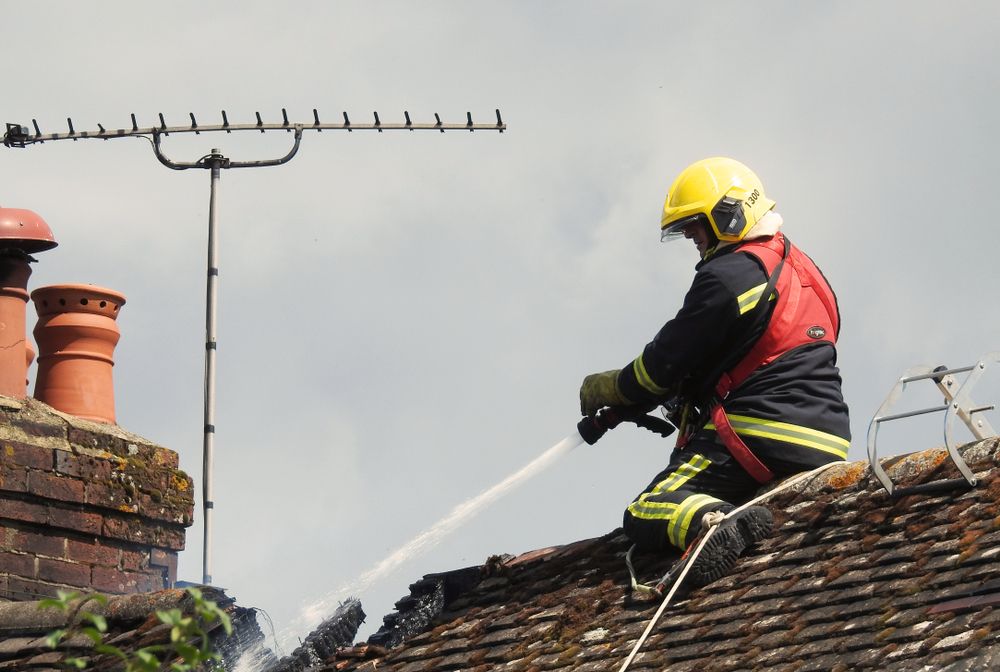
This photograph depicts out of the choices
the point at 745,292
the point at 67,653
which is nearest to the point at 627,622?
the point at 745,292

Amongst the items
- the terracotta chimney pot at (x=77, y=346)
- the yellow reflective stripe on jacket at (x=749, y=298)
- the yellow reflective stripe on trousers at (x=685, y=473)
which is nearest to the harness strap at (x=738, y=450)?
the yellow reflective stripe on trousers at (x=685, y=473)

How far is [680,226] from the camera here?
26.0 feet

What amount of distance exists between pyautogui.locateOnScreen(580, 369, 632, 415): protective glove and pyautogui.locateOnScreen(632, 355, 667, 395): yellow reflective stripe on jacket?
151mm

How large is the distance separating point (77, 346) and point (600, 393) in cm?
421

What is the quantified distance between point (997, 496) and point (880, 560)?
52 cm

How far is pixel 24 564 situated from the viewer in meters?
9.35

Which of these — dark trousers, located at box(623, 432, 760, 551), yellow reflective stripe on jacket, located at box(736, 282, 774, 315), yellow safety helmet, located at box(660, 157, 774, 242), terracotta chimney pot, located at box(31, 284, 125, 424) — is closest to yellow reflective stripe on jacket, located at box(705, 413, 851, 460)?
dark trousers, located at box(623, 432, 760, 551)

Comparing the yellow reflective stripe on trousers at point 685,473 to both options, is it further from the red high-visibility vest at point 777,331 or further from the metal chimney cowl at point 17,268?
the metal chimney cowl at point 17,268

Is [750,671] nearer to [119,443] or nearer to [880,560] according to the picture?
[880,560]

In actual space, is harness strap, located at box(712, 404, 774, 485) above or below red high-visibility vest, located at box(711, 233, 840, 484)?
below

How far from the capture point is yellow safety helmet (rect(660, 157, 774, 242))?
775 centimetres

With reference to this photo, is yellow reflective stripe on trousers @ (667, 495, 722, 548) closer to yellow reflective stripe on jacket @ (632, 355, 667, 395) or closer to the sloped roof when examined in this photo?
the sloped roof

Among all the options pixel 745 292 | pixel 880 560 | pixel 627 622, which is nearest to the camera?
pixel 880 560

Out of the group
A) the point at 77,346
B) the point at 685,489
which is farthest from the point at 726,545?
the point at 77,346
